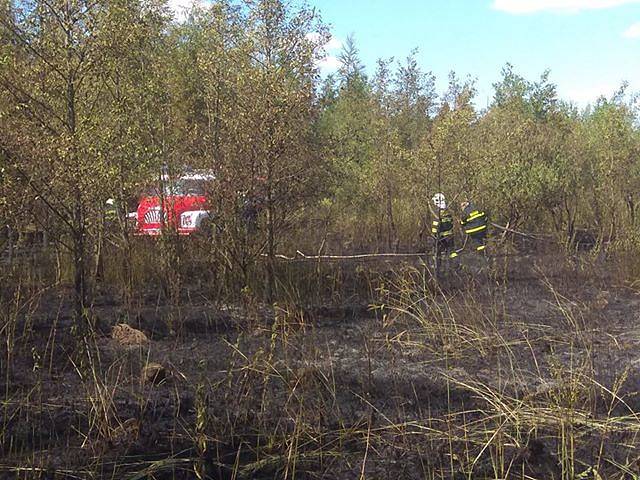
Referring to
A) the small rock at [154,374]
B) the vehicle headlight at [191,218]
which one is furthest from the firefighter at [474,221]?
the small rock at [154,374]

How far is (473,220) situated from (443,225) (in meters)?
0.64

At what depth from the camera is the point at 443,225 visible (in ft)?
43.5

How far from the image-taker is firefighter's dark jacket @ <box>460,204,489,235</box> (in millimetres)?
12703

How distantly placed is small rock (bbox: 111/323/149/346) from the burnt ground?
0.03 metres

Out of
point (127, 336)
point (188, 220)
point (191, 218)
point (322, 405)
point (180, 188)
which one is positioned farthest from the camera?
point (191, 218)

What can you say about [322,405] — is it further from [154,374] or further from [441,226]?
[441,226]

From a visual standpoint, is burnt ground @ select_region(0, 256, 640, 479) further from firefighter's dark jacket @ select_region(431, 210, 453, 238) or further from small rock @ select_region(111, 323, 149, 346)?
firefighter's dark jacket @ select_region(431, 210, 453, 238)

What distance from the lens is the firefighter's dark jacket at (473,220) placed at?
12.7m

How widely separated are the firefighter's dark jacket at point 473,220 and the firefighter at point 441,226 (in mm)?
294

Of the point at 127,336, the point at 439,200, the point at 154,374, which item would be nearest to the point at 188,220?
the point at 439,200

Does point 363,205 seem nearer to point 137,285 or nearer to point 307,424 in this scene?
point 137,285

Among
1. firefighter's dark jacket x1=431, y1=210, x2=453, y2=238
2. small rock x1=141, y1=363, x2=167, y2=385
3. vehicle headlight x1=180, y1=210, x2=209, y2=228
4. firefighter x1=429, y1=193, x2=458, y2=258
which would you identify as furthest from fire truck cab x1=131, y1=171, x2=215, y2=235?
firefighter's dark jacket x1=431, y1=210, x2=453, y2=238

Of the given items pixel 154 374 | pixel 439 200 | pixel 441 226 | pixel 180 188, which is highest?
pixel 180 188

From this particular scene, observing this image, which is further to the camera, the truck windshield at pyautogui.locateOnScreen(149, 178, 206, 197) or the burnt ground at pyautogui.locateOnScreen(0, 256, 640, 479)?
the truck windshield at pyautogui.locateOnScreen(149, 178, 206, 197)
